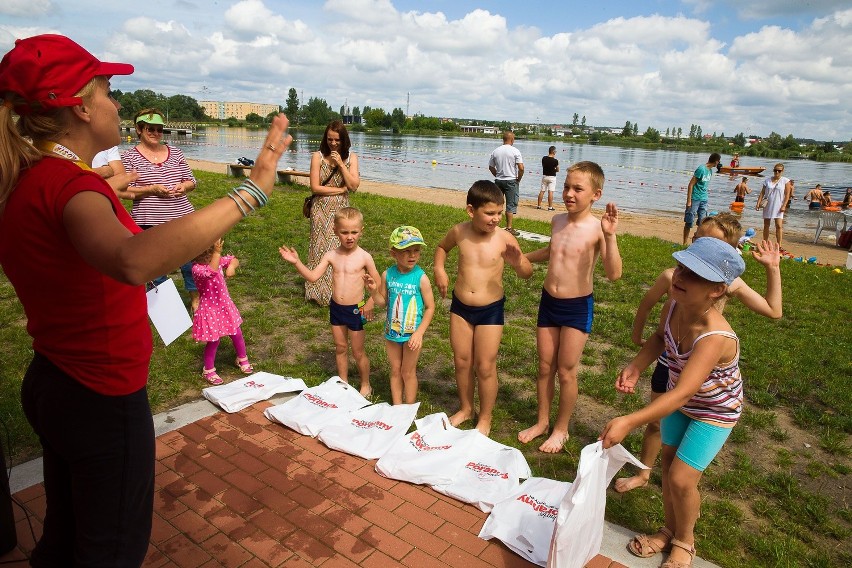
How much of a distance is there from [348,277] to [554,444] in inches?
84.7

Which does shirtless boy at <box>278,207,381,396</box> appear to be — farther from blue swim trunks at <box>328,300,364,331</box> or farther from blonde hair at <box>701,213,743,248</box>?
blonde hair at <box>701,213,743,248</box>

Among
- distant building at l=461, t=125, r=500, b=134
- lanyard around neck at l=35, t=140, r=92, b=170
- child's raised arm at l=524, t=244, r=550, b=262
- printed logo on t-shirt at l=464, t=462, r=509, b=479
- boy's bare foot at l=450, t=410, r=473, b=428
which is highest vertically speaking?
distant building at l=461, t=125, r=500, b=134

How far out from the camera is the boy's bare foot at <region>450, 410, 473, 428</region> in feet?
14.4

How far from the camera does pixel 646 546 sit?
305 centimetres

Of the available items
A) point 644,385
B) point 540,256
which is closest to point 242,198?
point 540,256

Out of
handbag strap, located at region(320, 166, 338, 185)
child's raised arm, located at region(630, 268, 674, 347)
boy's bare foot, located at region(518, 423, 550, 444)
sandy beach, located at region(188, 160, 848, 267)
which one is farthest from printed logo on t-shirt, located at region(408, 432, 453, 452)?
sandy beach, located at region(188, 160, 848, 267)

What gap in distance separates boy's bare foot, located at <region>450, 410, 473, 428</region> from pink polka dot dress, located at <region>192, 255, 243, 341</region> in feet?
7.13

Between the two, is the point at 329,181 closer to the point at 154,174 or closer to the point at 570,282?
the point at 154,174

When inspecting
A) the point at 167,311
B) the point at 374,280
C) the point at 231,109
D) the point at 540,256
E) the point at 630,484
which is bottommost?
the point at 630,484

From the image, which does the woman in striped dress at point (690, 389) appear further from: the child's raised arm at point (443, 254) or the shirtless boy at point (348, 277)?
the shirtless boy at point (348, 277)

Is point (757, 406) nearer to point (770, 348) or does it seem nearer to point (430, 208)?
point (770, 348)

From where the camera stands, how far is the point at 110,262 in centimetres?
145

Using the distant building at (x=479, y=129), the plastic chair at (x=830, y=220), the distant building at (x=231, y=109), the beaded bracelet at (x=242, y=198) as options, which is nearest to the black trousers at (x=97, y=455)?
the beaded bracelet at (x=242, y=198)

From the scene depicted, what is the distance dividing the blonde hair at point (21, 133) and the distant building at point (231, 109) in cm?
15189
